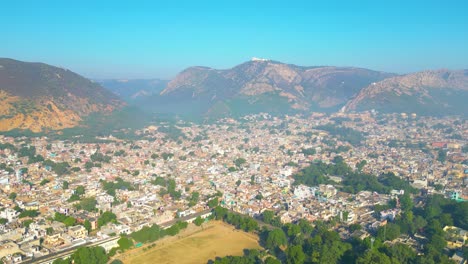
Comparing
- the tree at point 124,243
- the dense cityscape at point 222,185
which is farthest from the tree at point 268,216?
the tree at point 124,243

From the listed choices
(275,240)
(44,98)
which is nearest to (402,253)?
(275,240)

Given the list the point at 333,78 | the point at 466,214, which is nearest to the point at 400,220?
the point at 466,214

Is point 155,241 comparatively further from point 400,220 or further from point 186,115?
point 186,115

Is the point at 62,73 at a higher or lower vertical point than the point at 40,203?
higher

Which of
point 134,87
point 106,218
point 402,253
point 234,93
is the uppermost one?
point 234,93

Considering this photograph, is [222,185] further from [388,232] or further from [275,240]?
[388,232]

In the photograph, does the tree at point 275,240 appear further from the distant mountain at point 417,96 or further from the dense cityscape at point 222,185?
the distant mountain at point 417,96
